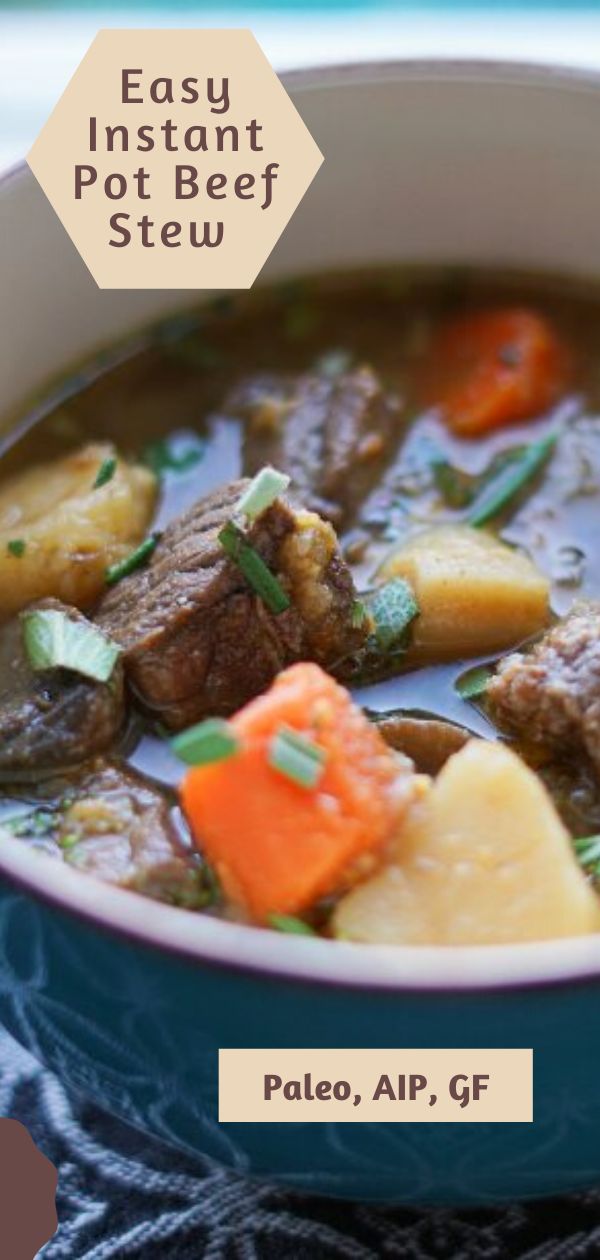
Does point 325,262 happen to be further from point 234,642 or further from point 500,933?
point 500,933

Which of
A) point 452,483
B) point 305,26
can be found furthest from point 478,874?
point 305,26

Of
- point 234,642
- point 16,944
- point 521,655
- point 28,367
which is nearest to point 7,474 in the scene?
point 28,367

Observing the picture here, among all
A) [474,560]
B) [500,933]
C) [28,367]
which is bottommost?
[500,933]

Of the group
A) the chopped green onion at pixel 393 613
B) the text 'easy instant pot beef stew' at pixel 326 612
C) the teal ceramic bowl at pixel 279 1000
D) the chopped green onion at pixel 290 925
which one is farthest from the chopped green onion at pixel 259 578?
the teal ceramic bowl at pixel 279 1000

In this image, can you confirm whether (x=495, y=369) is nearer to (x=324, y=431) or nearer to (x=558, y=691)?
(x=324, y=431)

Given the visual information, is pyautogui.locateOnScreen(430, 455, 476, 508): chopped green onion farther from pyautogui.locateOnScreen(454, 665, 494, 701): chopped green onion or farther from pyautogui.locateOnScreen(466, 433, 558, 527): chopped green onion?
pyautogui.locateOnScreen(454, 665, 494, 701): chopped green onion
